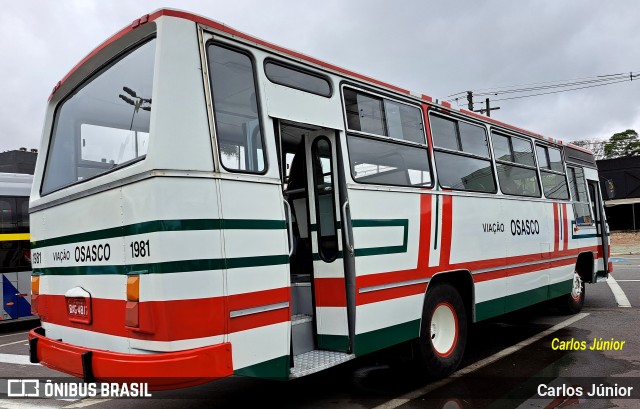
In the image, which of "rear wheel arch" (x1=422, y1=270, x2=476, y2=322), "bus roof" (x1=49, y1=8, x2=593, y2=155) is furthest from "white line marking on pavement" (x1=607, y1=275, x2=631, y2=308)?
"bus roof" (x1=49, y1=8, x2=593, y2=155)

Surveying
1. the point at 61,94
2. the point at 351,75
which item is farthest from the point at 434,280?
the point at 61,94

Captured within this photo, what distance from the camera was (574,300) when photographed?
9.35 metres

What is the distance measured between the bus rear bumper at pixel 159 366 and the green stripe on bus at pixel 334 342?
1.32 meters

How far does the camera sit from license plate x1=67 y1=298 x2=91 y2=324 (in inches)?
159

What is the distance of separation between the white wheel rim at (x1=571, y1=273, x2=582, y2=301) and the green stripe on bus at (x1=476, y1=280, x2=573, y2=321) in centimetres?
42

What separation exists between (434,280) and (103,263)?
3.47 m

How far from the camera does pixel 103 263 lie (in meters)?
3.84

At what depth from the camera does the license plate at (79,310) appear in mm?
4048

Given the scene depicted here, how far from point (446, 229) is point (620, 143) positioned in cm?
5568

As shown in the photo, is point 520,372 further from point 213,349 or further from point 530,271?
point 213,349

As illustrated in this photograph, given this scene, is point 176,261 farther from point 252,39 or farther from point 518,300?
point 518,300

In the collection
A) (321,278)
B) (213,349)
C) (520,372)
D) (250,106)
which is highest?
(250,106)

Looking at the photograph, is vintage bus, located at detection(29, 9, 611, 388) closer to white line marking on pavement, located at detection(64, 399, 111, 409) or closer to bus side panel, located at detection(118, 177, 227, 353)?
bus side panel, located at detection(118, 177, 227, 353)

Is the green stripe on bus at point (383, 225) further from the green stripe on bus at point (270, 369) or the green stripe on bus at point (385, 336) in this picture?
the green stripe on bus at point (270, 369)
